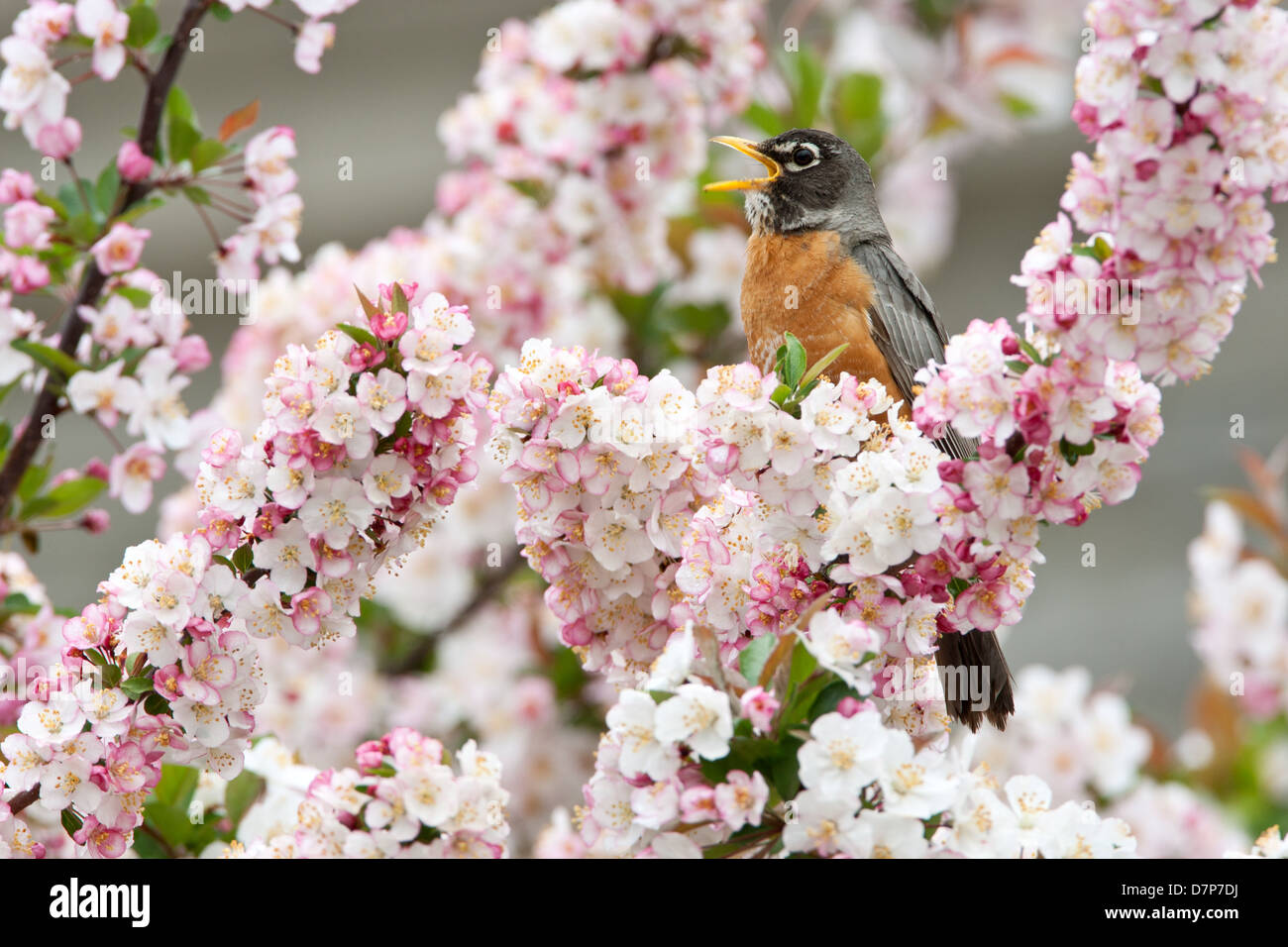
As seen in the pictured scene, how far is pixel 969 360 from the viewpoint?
47.4 inches

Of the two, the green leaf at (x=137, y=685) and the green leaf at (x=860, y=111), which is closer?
the green leaf at (x=137, y=685)

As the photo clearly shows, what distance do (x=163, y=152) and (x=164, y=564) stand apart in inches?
27.6

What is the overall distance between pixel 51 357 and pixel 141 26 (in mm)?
440

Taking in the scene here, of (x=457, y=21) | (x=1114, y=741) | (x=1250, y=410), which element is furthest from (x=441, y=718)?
(x=1250, y=410)

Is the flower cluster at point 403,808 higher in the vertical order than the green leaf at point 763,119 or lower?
lower

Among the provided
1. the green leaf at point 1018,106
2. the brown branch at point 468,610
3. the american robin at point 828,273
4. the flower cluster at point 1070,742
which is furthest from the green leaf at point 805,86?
the flower cluster at point 1070,742

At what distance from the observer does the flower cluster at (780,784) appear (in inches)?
41.6

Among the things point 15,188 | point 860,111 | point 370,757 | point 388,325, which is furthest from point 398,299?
point 860,111

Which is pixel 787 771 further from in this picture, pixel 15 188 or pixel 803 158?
pixel 803 158

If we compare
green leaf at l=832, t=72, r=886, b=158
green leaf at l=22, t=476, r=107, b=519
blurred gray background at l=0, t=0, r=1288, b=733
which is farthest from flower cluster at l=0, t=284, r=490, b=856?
blurred gray background at l=0, t=0, r=1288, b=733

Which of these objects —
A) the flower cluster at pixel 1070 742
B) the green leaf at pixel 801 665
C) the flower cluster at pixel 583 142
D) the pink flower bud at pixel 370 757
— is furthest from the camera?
the flower cluster at pixel 1070 742

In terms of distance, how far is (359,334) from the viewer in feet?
4.23

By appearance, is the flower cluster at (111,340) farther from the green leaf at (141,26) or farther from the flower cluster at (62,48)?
the green leaf at (141,26)

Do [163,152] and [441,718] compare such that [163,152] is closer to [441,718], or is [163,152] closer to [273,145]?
[273,145]
